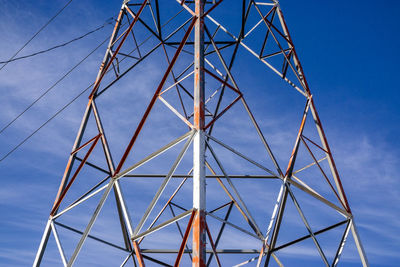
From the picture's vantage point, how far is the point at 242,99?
12.5 meters

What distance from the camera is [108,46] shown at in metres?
15.4

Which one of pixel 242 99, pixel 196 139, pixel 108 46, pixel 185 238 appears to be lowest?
pixel 185 238

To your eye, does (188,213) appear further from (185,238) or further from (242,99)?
(242,99)

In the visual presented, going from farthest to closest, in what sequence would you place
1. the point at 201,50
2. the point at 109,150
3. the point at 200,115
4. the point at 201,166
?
the point at 109,150 < the point at 201,50 < the point at 200,115 < the point at 201,166

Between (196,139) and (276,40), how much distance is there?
8161mm

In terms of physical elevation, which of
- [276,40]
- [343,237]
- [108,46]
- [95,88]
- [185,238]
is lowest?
[185,238]

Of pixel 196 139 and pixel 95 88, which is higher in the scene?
pixel 95 88

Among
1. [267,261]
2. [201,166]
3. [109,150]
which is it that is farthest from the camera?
[109,150]

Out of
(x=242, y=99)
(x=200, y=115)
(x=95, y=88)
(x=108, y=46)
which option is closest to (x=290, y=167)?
(x=242, y=99)

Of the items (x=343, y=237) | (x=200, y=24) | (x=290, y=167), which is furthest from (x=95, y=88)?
(x=343, y=237)

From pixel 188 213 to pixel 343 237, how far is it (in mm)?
6887

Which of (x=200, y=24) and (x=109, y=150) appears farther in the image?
(x=109, y=150)

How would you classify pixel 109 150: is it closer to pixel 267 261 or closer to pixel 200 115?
pixel 200 115

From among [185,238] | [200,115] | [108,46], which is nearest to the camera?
[185,238]
